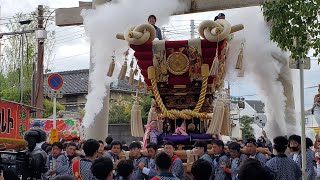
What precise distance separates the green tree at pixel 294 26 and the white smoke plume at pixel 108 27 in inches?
218

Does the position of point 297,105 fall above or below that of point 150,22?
below

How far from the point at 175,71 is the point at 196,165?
21.9 ft

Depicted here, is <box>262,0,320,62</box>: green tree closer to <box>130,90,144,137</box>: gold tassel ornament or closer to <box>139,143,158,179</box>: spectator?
<box>139,143,158,179</box>: spectator

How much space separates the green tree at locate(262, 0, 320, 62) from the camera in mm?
6828

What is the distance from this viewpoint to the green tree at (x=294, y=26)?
6828 millimetres

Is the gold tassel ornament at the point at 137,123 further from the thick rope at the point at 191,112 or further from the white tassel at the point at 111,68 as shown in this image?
the white tassel at the point at 111,68

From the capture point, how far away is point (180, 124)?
11.4m

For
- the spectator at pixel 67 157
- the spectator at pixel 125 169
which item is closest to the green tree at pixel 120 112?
the spectator at pixel 67 157

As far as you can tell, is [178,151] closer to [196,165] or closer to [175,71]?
[175,71]

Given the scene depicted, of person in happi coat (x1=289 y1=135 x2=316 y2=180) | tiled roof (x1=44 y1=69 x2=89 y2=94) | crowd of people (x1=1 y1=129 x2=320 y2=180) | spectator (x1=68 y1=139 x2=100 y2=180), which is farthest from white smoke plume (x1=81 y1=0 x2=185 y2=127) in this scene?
tiled roof (x1=44 y1=69 x2=89 y2=94)

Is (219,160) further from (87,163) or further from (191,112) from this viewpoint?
(191,112)

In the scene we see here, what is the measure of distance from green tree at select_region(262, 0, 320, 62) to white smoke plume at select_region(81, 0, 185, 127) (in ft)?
18.2

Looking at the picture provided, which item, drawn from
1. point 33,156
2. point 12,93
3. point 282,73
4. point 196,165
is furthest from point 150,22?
point 12,93

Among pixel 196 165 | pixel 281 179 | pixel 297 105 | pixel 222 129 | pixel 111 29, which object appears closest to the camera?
pixel 196 165
